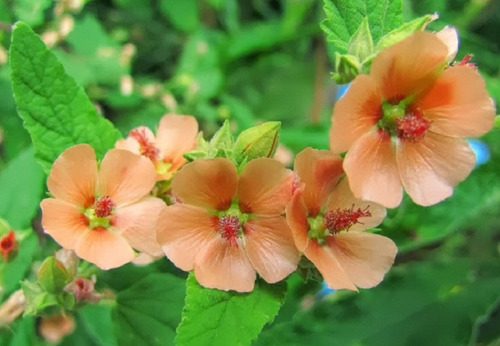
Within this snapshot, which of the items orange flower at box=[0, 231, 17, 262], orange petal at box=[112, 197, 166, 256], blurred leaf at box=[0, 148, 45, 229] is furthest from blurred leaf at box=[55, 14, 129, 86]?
orange petal at box=[112, 197, 166, 256]

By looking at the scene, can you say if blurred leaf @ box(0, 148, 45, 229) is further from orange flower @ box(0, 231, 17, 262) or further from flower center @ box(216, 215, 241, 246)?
flower center @ box(216, 215, 241, 246)

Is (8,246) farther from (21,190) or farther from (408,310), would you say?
(408,310)

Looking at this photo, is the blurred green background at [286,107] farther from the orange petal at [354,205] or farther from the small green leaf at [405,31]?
the small green leaf at [405,31]

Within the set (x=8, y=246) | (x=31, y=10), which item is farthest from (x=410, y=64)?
(x=31, y=10)

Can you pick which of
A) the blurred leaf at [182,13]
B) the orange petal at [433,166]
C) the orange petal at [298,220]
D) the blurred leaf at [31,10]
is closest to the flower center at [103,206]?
the orange petal at [298,220]

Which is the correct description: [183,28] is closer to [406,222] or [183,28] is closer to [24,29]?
[406,222]

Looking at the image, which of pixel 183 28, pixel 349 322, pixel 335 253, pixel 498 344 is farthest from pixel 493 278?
pixel 183 28
